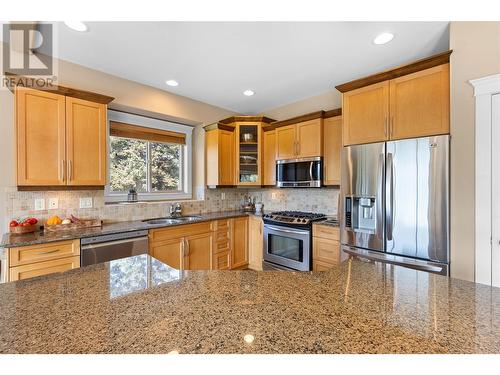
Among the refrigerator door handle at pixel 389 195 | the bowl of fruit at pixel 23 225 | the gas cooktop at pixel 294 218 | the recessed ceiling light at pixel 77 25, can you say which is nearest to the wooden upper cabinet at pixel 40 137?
the bowl of fruit at pixel 23 225

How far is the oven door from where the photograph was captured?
286cm

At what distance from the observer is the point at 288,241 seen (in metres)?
3.08

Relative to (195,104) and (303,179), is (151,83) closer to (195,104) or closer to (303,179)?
(195,104)

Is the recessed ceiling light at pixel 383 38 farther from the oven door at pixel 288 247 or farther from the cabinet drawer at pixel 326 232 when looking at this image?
the oven door at pixel 288 247

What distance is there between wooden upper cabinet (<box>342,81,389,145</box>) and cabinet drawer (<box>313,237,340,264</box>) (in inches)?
45.8

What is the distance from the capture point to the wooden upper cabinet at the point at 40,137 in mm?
2004

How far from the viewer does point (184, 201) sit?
3500mm

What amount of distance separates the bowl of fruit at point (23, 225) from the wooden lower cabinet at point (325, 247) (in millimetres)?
2902

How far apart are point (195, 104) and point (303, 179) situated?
2.03m

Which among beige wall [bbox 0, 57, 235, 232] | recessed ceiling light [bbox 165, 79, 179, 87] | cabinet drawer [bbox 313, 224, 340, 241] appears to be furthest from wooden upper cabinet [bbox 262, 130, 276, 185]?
recessed ceiling light [bbox 165, 79, 179, 87]

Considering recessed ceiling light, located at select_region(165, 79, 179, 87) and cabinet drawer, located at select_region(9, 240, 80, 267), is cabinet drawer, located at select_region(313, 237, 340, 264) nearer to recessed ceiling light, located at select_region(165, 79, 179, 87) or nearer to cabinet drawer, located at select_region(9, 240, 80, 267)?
cabinet drawer, located at select_region(9, 240, 80, 267)

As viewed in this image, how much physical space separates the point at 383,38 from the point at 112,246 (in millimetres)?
3128

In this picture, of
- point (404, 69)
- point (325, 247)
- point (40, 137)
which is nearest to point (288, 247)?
point (325, 247)
